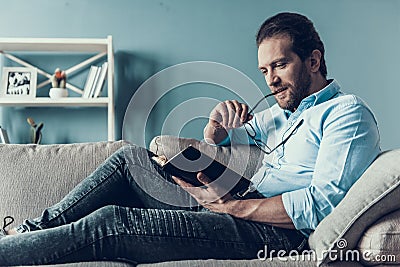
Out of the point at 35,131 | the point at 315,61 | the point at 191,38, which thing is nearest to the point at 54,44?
the point at 35,131

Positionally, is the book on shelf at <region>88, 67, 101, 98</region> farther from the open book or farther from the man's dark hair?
the open book

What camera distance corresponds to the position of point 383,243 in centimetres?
130

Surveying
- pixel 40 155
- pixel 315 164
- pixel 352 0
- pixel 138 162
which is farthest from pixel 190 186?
pixel 352 0

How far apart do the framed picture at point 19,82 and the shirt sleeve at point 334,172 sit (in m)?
1.59

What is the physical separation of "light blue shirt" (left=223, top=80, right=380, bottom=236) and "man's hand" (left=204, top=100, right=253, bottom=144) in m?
0.26

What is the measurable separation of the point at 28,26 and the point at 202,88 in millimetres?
884

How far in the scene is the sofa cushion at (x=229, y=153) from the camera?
212 centimetres

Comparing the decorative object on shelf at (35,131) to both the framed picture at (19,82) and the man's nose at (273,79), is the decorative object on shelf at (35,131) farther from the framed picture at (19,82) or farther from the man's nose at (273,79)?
the man's nose at (273,79)

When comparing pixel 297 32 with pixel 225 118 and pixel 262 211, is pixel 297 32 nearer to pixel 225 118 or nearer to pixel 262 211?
pixel 225 118

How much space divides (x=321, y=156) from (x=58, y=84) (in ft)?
5.12

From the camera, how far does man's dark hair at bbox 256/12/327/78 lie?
1878mm

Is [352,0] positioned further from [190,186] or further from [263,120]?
[190,186]

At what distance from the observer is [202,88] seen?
112 inches

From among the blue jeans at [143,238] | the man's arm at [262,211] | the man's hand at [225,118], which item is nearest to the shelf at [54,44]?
the man's hand at [225,118]
